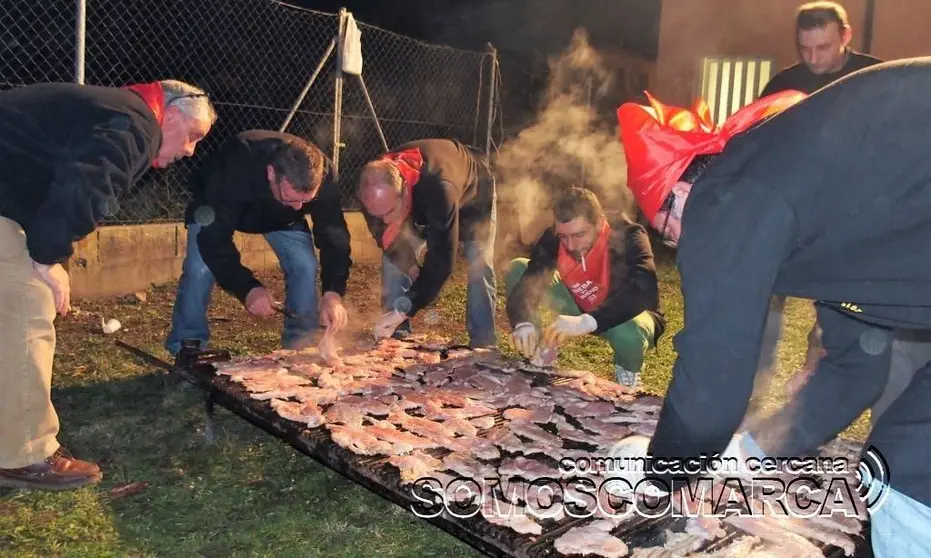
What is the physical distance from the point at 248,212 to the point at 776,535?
12.5 ft

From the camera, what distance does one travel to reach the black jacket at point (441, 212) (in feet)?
15.8

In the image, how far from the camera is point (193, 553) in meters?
3.00

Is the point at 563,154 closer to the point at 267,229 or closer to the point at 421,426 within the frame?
the point at 267,229

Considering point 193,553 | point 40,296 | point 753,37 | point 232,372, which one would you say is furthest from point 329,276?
point 753,37

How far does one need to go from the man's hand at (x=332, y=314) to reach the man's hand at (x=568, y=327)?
1305 millimetres

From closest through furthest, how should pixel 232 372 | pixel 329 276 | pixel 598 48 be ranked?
pixel 232 372, pixel 329 276, pixel 598 48

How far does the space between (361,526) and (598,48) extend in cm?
1466

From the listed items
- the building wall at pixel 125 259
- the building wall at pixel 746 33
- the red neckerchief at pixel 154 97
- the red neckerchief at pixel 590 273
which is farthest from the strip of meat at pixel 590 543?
the building wall at pixel 746 33

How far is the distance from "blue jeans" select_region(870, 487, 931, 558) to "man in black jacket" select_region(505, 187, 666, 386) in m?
2.84

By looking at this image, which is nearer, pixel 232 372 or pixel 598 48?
pixel 232 372

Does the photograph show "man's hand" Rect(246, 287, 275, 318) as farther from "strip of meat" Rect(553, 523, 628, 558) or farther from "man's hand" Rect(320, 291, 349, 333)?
"strip of meat" Rect(553, 523, 628, 558)

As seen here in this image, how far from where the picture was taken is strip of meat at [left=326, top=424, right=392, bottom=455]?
3.03 metres

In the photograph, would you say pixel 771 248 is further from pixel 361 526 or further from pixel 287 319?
pixel 287 319

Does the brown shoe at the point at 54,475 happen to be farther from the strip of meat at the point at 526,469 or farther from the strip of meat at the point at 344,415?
the strip of meat at the point at 526,469
